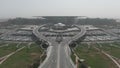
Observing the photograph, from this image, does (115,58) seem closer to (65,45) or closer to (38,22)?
(65,45)

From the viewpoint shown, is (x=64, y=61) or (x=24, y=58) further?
(x=24, y=58)

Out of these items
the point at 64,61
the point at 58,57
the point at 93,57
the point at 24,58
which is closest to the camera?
the point at 64,61

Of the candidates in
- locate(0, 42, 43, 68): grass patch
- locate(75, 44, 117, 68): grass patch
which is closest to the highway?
locate(0, 42, 43, 68): grass patch

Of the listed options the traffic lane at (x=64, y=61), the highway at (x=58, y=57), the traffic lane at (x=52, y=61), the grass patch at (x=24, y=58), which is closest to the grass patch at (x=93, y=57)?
the highway at (x=58, y=57)

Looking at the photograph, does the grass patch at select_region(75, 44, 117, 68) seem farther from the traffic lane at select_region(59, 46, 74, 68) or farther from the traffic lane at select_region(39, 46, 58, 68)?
the traffic lane at select_region(39, 46, 58, 68)

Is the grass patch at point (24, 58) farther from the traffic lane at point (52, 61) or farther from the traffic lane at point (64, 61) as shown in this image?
the traffic lane at point (64, 61)

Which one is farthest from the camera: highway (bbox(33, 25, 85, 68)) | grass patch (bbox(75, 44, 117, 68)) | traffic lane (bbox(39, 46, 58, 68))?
grass patch (bbox(75, 44, 117, 68))

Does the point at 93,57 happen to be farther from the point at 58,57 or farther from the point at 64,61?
the point at 64,61

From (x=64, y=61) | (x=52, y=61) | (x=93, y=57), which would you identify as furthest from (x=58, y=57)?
(x=93, y=57)

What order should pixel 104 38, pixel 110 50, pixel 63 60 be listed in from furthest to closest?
pixel 104 38
pixel 110 50
pixel 63 60

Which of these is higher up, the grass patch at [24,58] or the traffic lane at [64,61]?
the traffic lane at [64,61]

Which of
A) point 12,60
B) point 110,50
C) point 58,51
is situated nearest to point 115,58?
point 110,50
